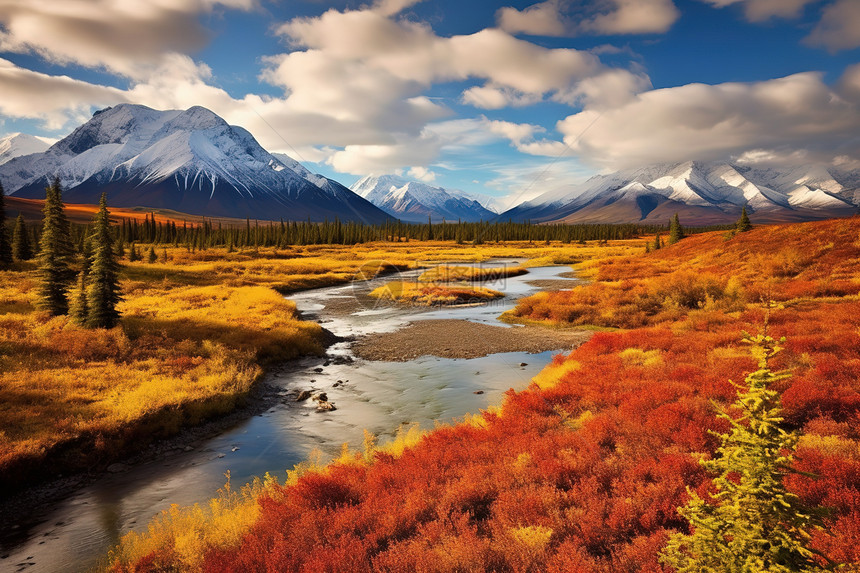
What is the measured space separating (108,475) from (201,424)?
11.2ft

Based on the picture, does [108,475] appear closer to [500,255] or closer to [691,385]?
[691,385]

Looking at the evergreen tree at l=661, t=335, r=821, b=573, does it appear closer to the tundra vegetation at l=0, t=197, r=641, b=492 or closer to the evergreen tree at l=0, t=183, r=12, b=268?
the tundra vegetation at l=0, t=197, r=641, b=492

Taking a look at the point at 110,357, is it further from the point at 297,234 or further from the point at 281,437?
the point at 297,234

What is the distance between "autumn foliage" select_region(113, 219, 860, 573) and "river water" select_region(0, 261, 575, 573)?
2479 mm

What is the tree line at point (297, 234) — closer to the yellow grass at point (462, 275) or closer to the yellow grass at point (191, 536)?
the yellow grass at point (462, 275)

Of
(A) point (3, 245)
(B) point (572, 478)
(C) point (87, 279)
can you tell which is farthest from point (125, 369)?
(A) point (3, 245)

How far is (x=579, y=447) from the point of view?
32.6 feet

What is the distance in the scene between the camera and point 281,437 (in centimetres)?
1480

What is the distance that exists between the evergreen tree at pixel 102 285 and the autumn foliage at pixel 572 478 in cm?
1822

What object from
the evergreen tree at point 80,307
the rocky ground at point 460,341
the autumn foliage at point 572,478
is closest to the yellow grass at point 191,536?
the autumn foliage at point 572,478

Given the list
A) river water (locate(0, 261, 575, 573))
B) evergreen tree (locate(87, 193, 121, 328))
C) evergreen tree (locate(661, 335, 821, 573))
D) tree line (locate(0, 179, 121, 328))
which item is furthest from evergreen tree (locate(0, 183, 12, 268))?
evergreen tree (locate(661, 335, 821, 573))

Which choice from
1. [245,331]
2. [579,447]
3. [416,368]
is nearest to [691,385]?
[579,447]

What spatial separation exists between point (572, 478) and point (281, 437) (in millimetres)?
10247

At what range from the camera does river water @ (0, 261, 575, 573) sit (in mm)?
9797
